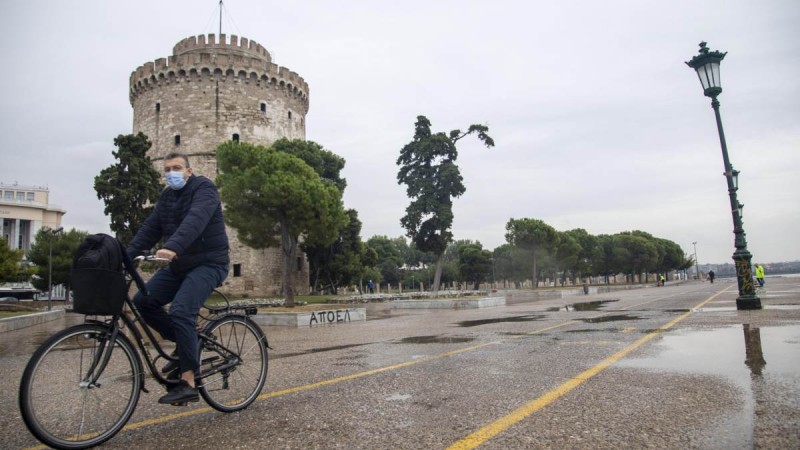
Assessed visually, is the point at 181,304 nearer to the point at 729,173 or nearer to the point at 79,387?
the point at 79,387

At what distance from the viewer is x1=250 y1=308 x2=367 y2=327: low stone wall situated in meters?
14.2

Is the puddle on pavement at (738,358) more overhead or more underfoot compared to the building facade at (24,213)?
more underfoot

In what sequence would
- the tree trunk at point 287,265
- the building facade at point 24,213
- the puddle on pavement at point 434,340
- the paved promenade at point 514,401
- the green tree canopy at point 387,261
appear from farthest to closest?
1. the building facade at point 24,213
2. the green tree canopy at point 387,261
3. the tree trunk at point 287,265
4. the puddle on pavement at point 434,340
5. the paved promenade at point 514,401

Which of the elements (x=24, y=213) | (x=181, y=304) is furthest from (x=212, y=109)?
(x=24, y=213)

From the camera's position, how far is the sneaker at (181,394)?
3458 millimetres

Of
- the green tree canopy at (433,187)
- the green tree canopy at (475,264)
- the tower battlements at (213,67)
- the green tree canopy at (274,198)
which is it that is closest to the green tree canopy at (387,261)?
the green tree canopy at (475,264)

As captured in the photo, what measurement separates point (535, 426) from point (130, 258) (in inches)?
121

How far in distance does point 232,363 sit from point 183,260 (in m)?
0.96

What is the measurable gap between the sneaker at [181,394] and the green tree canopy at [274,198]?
681 inches

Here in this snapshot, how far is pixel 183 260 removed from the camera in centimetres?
382

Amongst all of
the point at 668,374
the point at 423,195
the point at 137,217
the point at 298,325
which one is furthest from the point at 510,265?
the point at 668,374

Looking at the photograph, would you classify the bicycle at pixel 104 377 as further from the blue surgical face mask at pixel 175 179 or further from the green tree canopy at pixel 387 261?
the green tree canopy at pixel 387 261

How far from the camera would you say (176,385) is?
11.7 feet

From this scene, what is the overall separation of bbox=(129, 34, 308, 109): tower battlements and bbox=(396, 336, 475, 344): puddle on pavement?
40510mm
